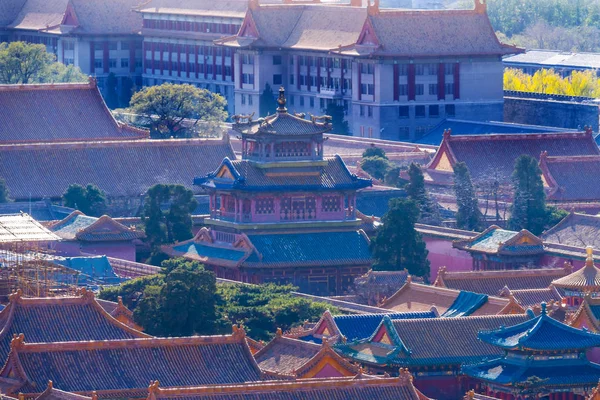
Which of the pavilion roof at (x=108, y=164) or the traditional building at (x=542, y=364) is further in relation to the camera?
the pavilion roof at (x=108, y=164)

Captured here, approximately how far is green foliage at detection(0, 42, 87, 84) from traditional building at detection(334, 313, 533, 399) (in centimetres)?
8346

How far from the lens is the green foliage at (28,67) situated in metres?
157

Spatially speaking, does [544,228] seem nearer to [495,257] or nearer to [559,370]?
[495,257]

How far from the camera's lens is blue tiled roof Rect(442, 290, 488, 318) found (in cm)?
8019

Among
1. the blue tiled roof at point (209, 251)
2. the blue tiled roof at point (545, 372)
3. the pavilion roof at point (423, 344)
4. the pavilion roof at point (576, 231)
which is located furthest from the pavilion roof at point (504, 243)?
the blue tiled roof at point (545, 372)

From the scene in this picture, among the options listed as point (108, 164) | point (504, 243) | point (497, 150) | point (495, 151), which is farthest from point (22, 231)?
point (497, 150)

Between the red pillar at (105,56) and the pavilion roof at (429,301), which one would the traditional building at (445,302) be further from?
the red pillar at (105,56)

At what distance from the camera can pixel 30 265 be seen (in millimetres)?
84062

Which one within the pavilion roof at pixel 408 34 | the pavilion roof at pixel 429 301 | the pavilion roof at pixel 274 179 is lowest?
the pavilion roof at pixel 429 301

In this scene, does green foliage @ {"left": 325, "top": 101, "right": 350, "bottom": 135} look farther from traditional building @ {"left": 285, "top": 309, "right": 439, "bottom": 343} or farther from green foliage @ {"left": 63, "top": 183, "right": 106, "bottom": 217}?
traditional building @ {"left": 285, "top": 309, "right": 439, "bottom": 343}

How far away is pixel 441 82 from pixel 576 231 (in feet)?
167

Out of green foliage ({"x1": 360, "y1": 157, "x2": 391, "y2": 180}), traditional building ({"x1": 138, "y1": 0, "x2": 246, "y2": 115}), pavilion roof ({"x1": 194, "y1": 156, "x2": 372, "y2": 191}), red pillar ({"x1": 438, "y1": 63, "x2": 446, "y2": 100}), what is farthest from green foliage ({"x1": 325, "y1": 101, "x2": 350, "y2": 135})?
pavilion roof ({"x1": 194, "y1": 156, "x2": 372, "y2": 191})

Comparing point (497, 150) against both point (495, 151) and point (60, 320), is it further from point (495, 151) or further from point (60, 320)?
point (60, 320)

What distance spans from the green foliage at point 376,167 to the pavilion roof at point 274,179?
24236 mm
